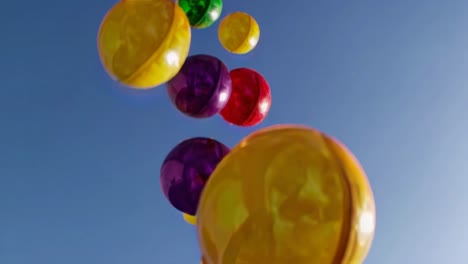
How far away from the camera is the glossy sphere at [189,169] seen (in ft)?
8.69

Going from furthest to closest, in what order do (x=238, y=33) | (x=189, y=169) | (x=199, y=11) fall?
(x=238, y=33), (x=199, y=11), (x=189, y=169)

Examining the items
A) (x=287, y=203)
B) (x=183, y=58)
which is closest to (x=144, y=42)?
(x=183, y=58)

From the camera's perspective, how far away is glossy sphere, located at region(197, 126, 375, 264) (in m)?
1.57

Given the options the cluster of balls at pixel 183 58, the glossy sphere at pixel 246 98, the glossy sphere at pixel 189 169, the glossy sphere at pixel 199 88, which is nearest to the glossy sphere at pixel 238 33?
the cluster of balls at pixel 183 58

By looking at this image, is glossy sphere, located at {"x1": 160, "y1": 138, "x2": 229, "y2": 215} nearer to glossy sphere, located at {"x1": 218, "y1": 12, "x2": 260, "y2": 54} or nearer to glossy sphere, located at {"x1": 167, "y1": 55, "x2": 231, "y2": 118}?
glossy sphere, located at {"x1": 167, "y1": 55, "x2": 231, "y2": 118}

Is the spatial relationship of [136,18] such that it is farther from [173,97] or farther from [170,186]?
[170,186]

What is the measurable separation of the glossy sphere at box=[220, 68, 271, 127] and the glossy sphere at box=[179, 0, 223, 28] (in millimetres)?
315

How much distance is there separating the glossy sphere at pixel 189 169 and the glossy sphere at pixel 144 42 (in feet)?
1.26

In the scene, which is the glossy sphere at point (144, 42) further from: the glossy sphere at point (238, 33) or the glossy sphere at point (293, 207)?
the glossy sphere at point (238, 33)

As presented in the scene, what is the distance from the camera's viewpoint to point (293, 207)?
62.1 inches

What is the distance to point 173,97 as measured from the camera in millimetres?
2865

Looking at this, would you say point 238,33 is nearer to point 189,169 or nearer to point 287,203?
point 189,169

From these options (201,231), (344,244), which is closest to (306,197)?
(344,244)

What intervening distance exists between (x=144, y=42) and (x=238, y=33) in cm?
129
